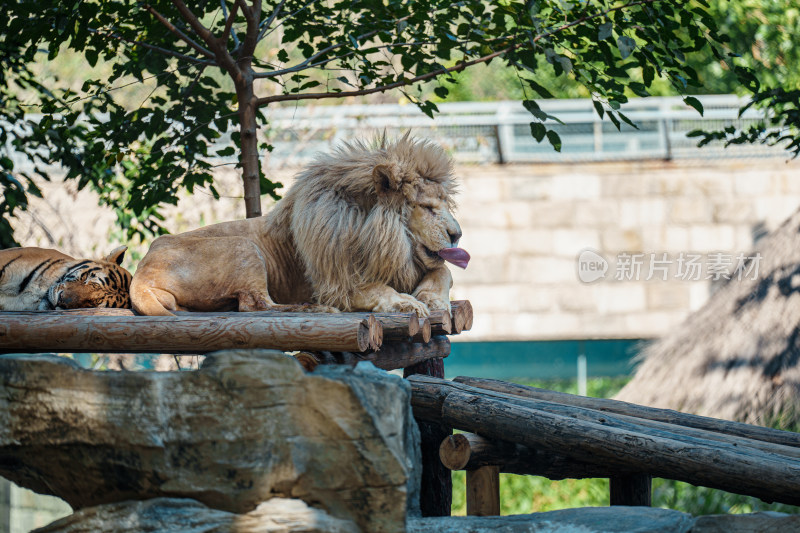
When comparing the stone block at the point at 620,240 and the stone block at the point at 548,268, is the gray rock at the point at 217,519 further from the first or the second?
the stone block at the point at 620,240

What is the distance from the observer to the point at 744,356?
6.93 metres

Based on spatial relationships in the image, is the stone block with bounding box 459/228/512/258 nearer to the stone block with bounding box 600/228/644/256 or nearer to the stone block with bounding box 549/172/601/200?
the stone block with bounding box 549/172/601/200

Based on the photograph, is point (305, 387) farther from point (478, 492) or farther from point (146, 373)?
point (478, 492)

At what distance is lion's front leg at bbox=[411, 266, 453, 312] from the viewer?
367 centimetres

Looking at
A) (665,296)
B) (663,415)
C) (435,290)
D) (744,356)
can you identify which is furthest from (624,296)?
(435,290)

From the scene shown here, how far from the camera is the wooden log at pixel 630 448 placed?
9.51 feet

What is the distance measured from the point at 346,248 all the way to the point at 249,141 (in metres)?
1.22

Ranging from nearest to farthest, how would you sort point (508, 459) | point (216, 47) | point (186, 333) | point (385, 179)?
1. point (186, 333)
2. point (508, 459)
3. point (385, 179)
4. point (216, 47)

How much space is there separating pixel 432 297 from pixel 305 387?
1243 mm

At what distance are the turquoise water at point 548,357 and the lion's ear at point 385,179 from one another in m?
6.30

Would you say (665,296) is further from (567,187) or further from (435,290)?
(435,290)

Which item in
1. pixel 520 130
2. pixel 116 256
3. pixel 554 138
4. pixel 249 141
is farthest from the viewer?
pixel 520 130

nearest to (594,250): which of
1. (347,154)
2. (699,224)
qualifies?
(699,224)

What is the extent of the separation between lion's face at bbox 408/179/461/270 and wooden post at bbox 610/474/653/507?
1211 millimetres
